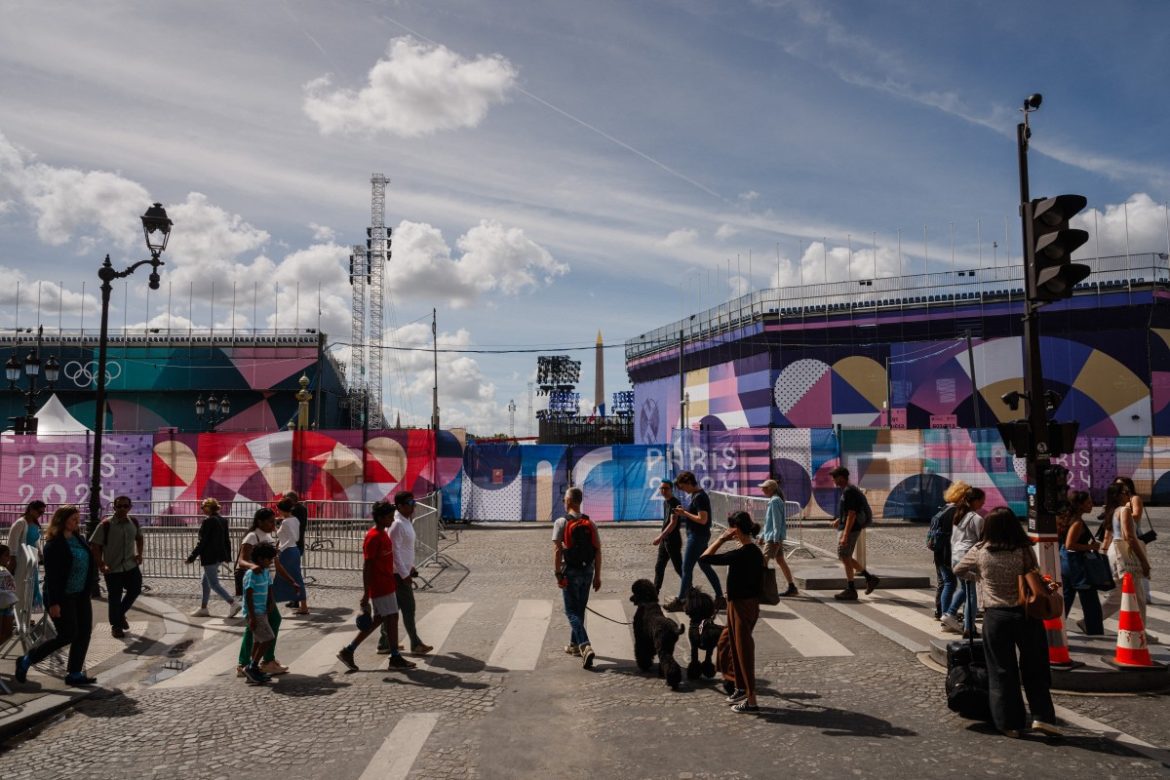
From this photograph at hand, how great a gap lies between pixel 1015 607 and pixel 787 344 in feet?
140

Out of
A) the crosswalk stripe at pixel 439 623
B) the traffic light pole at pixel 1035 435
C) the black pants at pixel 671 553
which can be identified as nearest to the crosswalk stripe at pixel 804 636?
the black pants at pixel 671 553

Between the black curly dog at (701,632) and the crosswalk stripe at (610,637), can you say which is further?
the crosswalk stripe at (610,637)

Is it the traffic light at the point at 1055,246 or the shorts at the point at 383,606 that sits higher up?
the traffic light at the point at 1055,246

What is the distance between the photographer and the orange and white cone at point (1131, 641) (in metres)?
7.14

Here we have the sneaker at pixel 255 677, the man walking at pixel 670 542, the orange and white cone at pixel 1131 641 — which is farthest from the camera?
the man walking at pixel 670 542

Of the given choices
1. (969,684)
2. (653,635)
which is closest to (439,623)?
(653,635)

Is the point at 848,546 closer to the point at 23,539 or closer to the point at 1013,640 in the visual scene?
the point at 1013,640

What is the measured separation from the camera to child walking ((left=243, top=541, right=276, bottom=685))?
25.3 ft

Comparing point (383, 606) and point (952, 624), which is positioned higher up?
point (383, 606)

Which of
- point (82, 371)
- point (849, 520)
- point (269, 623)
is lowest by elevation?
point (269, 623)

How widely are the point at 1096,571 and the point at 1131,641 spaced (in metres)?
1.70

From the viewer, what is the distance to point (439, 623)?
1028 cm

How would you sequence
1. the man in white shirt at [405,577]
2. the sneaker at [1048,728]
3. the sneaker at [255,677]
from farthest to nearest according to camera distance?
1. the man in white shirt at [405,577]
2. the sneaker at [255,677]
3. the sneaker at [1048,728]

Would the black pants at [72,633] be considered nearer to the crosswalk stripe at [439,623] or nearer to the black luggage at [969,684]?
the crosswalk stripe at [439,623]
